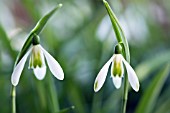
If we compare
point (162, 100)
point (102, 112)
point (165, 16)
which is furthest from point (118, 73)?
point (165, 16)

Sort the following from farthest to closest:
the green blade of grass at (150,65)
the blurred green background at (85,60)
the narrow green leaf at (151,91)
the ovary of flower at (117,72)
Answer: the green blade of grass at (150,65), the blurred green background at (85,60), the narrow green leaf at (151,91), the ovary of flower at (117,72)

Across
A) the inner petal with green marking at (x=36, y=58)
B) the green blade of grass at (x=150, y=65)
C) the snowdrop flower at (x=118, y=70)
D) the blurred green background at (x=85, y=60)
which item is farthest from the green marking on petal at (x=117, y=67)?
the green blade of grass at (x=150, y=65)

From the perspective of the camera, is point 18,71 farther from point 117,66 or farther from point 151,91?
point 151,91

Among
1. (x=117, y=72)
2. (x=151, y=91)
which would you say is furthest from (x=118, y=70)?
(x=151, y=91)

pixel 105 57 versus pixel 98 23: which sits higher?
pixel 98 23

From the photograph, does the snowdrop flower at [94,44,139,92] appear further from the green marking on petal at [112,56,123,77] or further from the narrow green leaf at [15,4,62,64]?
the narrow green leaf at [15,4,62,64]

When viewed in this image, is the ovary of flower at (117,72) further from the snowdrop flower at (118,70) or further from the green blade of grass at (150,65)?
the green blade of grass at (150,65)

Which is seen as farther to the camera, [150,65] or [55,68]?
[150,65]

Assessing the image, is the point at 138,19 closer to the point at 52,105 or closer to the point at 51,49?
the point at 51,49
